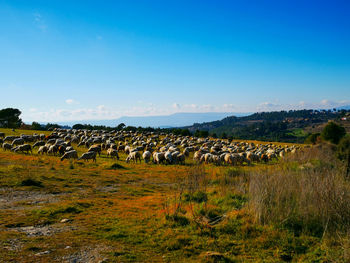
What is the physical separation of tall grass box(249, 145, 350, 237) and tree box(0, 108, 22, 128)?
10801 cm

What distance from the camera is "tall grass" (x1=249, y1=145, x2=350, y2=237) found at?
8375mm

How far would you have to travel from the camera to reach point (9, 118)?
91.4m

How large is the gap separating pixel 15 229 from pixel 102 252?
395 centimetres

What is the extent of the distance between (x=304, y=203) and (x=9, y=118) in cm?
11054

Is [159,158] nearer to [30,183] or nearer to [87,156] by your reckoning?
[87,156]

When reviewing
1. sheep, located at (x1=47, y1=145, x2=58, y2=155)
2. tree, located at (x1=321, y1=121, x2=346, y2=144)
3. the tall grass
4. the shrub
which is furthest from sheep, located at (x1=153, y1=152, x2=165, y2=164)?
tree, located at (x1=321, y1=121, x2=346, y2=144)

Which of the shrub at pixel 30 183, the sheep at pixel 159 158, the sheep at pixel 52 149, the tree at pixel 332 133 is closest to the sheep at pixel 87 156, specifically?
the sheep at pixel 52 149

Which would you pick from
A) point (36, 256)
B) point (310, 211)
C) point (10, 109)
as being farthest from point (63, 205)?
point (10, 109)

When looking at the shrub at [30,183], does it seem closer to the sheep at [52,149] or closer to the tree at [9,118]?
the sheep at [52,149]

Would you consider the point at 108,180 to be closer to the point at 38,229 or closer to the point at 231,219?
the point at 38,229

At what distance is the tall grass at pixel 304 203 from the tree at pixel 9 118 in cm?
10801

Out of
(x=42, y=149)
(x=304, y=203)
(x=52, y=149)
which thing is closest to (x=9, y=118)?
(x=42, y=149)

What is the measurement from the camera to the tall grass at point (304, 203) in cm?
838

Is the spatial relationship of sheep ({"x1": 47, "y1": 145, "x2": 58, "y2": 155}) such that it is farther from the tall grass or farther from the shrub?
the tall grass
